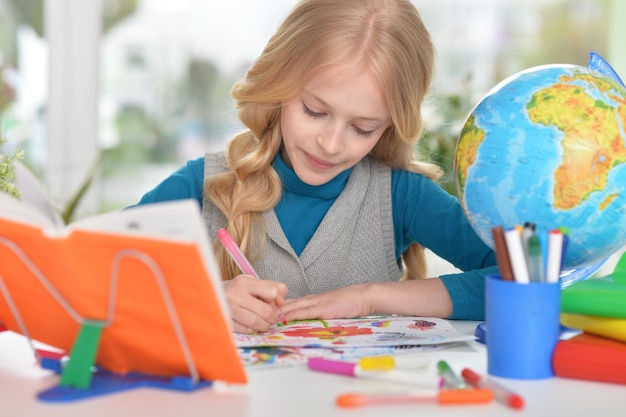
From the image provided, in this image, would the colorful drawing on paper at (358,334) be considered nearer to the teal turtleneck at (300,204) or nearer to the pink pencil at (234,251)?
the pink pencil at (234,251)

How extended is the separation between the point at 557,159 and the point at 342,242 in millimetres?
702

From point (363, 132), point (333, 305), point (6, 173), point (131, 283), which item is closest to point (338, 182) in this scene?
point (363, 132)

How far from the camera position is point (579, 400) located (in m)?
0.88

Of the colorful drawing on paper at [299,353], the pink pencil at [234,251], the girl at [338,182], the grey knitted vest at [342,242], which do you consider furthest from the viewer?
the grey knitted vest at [342,242]

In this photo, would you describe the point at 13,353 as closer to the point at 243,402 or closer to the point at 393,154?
the point at 243,402

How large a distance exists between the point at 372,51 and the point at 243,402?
84cm

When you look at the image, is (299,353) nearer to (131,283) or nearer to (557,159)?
(131,283)

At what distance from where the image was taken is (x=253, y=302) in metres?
1.22

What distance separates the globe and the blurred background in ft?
8.25

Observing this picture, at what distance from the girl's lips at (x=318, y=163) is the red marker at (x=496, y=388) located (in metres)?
0.70

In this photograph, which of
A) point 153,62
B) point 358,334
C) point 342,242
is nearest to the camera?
point 358,334

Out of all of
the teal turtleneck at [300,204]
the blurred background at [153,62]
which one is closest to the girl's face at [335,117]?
the teal turtleneck at [300,204]

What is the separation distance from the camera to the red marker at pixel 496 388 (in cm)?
84

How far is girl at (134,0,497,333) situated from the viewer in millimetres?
1423
